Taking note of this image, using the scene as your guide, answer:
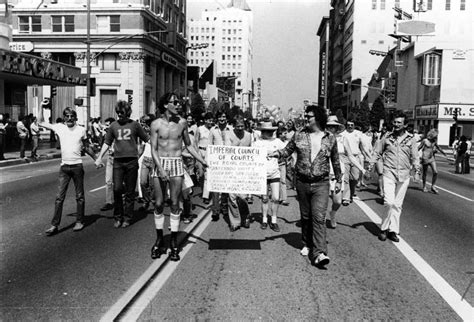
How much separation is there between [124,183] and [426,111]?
5065 centimetres

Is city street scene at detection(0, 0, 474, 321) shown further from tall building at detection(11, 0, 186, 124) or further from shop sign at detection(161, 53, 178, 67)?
shop sign at detection(161, 53, 178, 67)

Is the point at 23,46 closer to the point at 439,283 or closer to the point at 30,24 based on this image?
the point at 30,24

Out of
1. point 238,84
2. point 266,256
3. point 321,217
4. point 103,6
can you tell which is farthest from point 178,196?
point 238,84

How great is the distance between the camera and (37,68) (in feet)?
86.9

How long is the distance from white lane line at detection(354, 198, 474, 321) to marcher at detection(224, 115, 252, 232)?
2453 mm

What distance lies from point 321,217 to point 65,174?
4105 mm

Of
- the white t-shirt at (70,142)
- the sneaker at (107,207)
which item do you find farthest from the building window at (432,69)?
the white t-shirt at (70,142)

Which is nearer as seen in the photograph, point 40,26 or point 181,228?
point 181,228

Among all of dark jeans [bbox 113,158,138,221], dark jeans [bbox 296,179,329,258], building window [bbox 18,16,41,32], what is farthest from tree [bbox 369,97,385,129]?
dark jeans [bbox 296,179,329,258]

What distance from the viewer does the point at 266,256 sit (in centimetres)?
627

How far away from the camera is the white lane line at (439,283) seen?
176 inches

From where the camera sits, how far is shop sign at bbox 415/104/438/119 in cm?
5004

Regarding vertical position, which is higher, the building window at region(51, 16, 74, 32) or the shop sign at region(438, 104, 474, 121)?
the building window at region(51, 16, 74, 32)

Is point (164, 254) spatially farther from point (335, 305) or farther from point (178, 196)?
point (335, 305)
